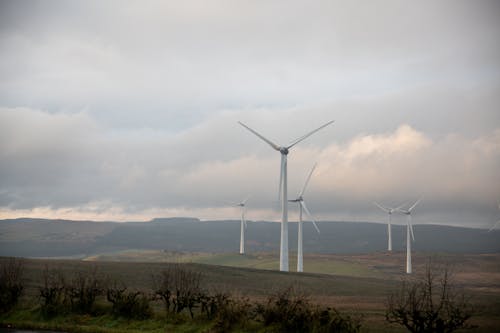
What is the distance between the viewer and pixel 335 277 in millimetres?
110188

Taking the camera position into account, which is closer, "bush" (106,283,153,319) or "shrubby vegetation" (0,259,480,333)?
"shrubby vegetation" (0,259,480,333)

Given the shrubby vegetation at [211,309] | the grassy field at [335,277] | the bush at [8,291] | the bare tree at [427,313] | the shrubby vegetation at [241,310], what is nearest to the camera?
the bare tree at [427,313]

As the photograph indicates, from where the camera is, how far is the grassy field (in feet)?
185

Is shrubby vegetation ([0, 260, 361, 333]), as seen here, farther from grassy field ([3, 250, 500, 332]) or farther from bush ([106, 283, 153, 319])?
grassy field ([3, 250, 500, 332])

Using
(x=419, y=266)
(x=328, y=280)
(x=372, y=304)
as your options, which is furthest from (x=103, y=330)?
(x=419, y=266)

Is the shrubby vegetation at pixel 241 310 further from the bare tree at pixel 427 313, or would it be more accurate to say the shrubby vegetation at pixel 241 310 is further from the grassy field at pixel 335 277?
the grassy field at pixel 335 277

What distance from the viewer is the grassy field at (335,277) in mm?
56406

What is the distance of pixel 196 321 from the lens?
31547 millimetres

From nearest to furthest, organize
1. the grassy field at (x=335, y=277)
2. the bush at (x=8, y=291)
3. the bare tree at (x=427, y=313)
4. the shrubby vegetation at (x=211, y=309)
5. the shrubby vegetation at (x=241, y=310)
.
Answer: the bare tree at (x=427, y=313) < the shrubby vegetation at (x=241, y=310) < the shrubby vegetation at (x=211, y=309) < the bush at (x=8, y=291) < the grassy field at (x=335, y=277)

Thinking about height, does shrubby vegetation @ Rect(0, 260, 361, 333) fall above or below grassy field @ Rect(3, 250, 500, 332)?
above

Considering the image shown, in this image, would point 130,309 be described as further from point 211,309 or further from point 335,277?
point 335,277

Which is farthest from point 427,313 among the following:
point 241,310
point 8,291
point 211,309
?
point 8,291

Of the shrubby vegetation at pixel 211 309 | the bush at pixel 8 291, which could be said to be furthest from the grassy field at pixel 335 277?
the bush at pixel 8 291

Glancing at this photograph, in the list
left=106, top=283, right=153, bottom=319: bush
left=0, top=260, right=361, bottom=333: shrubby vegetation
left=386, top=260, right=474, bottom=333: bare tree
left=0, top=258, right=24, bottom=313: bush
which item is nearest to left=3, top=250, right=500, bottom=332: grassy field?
left=0, top=260, right=361, bottom=333: shrubby vegetation
